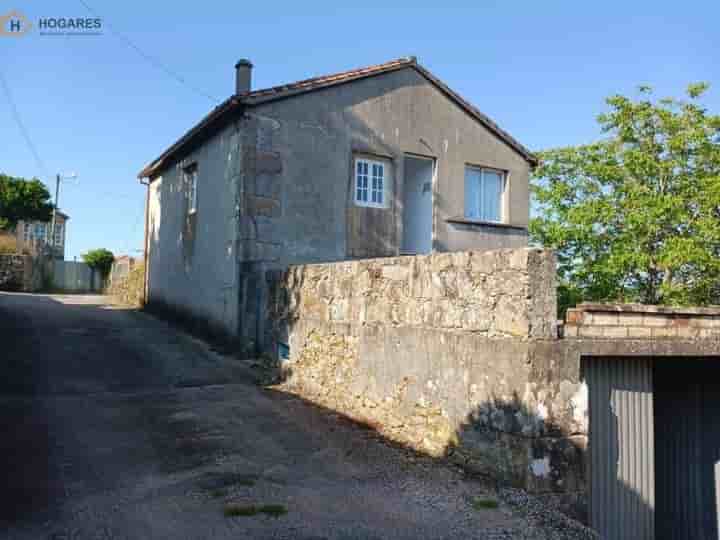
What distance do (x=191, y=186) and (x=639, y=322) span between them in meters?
11.2

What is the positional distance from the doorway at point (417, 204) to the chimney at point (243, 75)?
12.8 ft

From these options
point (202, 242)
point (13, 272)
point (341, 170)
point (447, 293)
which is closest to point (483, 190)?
point (341, 170)

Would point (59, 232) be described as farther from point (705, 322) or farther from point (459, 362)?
point (705, 322)

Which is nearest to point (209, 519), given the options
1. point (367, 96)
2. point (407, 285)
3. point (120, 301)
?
point (407, 285)

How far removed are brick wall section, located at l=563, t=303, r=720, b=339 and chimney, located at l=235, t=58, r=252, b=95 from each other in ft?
30.5

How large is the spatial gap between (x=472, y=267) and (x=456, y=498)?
2.08 meters

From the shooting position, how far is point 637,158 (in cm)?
1678

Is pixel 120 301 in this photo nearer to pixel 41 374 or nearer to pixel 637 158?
pixel 41 374

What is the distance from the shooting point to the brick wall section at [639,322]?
200 inches

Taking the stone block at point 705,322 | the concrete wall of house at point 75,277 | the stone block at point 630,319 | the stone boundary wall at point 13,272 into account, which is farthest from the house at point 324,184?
the concrete wall of house at point 75,277

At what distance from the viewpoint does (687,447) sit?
693cm

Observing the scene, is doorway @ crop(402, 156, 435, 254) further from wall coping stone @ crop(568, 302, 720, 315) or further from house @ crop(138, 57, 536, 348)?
wall coping stone @ crop(568, 302, 720, 315)

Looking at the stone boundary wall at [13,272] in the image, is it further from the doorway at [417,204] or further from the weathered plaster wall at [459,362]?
the weathered plaster wall at [459,362]

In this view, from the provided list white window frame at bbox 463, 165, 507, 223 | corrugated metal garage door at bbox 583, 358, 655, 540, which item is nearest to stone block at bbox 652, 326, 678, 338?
corrugated metal garage door at bbox 583, 358, 655, 540
